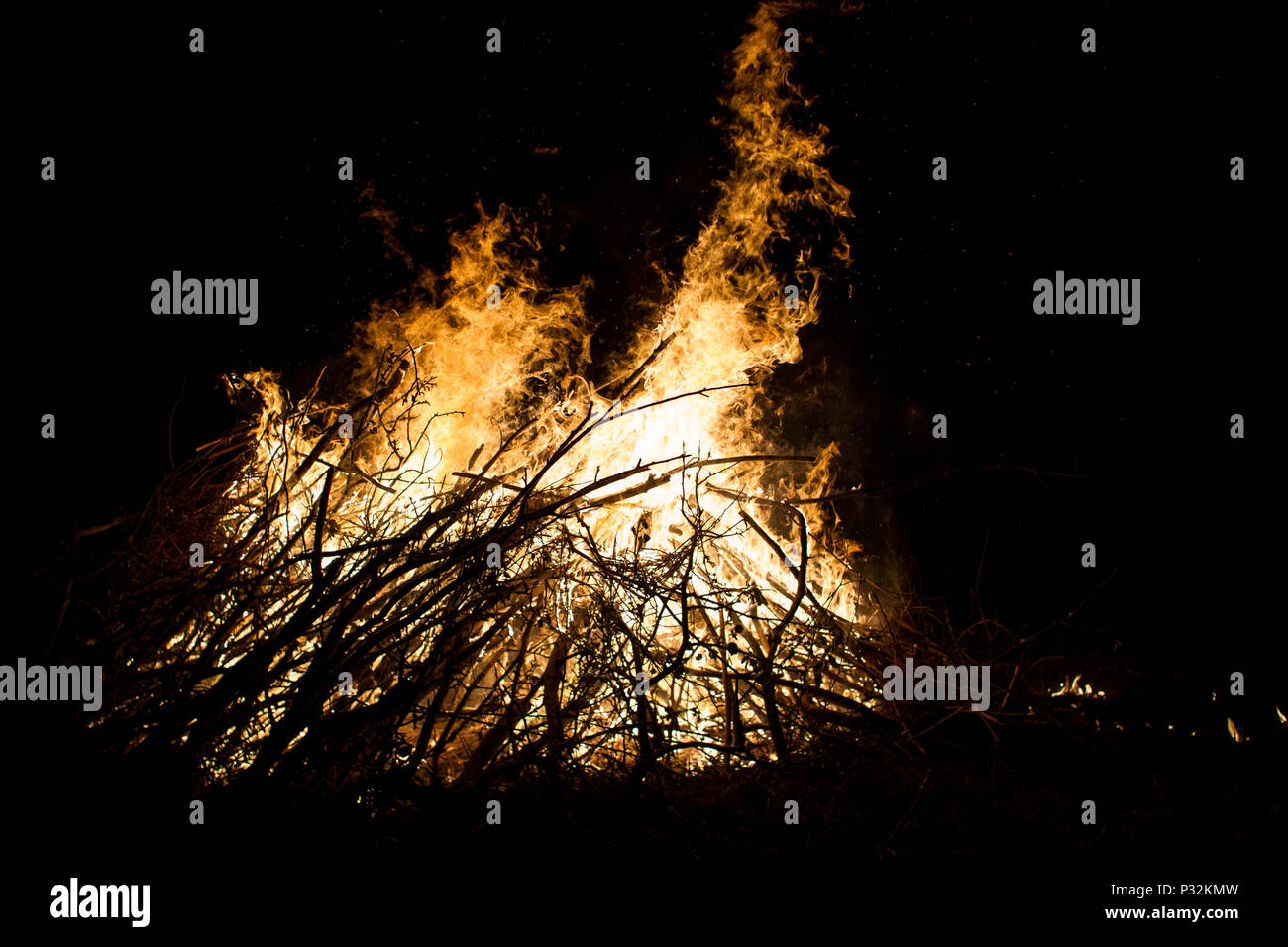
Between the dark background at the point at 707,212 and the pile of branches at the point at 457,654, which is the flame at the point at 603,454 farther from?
the dark background at the point at 707,212

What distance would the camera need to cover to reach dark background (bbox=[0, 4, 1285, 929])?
18.3ft

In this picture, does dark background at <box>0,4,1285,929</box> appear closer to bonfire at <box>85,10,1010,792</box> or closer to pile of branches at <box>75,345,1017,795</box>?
bonfire at <box>85,10,1010,792</box>

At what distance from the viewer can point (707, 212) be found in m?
5.68

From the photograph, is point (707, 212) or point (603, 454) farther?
point (707, 212)

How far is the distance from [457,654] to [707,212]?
376 cm

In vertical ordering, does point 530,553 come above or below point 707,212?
below

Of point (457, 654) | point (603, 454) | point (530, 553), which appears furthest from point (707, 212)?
point (457, 654)

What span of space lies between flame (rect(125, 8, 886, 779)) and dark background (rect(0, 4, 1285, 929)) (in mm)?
271

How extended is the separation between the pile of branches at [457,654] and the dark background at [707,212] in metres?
1.95

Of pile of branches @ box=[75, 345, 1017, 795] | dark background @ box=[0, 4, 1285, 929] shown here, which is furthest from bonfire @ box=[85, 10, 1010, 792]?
dark background @ box=[0, 4, 1285, 929]

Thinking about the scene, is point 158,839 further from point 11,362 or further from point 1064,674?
point 1064,674

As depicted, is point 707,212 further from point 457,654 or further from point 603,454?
point 457,654

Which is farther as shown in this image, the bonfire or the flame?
the flame
